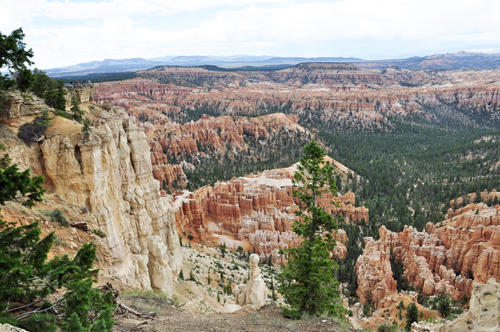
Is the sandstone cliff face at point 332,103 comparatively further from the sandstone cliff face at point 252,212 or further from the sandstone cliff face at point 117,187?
the sandstone cliff face at point 117,187

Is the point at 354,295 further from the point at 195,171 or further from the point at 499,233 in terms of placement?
the point at 195,171

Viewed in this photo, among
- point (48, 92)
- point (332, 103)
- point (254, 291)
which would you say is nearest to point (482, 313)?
point (254, 291)

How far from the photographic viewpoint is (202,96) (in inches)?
6048

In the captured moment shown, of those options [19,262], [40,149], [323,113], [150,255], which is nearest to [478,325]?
[19,262]

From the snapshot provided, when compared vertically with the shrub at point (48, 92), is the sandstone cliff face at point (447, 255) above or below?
below

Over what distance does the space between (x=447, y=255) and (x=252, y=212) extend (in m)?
24.4

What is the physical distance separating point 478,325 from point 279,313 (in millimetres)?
5750

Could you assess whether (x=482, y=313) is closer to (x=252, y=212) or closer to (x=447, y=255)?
(x=447, y=255)

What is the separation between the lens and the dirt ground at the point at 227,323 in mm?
7908

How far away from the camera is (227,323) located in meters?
9.34

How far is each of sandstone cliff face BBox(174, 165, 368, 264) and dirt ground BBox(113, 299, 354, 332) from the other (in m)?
26.4

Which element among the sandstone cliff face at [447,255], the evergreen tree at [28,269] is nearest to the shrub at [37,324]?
the evergreen tree at [28,269]

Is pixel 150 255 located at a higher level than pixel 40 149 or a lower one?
lower

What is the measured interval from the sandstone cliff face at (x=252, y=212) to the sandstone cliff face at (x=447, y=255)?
6.16m
